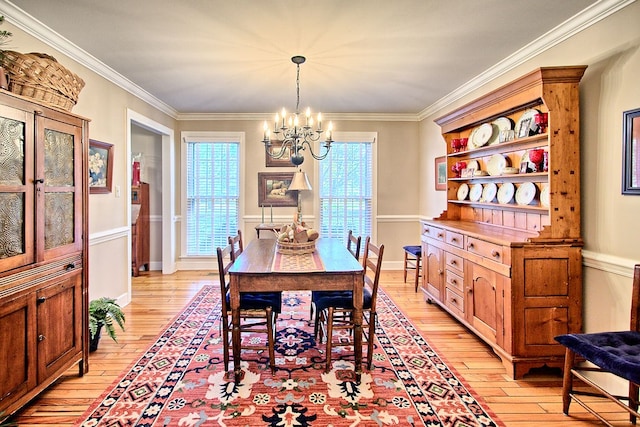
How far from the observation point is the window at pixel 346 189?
5742mm

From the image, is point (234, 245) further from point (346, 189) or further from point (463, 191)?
point (346, 189)

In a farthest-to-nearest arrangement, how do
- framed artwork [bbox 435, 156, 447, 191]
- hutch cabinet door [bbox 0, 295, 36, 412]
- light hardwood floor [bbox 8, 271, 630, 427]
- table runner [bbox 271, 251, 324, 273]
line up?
framed artwork [bbox 435, 156, 447, 191]
table runner [bbox 271, 251, 324, 273]
light hardwood floor [bbox 8, 271, 630, 427]
hutch cabinet door [bbox 0, 295, 36, 412]

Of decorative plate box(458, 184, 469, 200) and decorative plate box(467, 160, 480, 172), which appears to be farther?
decorative plate box(458, 184, 469, 200)

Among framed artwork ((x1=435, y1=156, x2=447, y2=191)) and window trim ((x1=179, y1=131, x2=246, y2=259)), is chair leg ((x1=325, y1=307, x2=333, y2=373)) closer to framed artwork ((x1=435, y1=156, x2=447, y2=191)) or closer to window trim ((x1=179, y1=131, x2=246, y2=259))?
framed artwork ((x1=435, y1=156, x2=447, y2=191))

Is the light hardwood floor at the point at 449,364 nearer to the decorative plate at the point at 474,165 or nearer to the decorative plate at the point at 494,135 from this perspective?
the decorative plate at the point at 474,165

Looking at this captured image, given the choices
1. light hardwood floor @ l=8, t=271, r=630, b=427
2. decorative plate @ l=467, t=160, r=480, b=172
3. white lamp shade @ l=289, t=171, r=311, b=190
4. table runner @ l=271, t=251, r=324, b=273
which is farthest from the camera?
white lamp shade @ l=289, t=171, r=311, b=190

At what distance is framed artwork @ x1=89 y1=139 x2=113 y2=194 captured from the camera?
11.4 ft

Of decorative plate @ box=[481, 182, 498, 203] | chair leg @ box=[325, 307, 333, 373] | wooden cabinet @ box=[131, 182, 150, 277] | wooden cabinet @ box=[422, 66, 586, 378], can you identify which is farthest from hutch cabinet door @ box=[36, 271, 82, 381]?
decorative plate @ box=[481, 182, 498, 203]

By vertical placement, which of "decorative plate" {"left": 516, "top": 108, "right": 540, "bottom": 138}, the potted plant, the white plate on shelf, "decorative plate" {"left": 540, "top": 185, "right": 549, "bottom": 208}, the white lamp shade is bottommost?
the potted plant

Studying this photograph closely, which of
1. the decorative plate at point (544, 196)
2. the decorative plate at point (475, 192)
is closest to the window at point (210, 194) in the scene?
the decorative plate at point (475, 192)

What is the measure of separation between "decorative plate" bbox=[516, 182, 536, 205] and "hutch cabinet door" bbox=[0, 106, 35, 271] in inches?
138

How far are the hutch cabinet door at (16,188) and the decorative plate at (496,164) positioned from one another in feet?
11.5

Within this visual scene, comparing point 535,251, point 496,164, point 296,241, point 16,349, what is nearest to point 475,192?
point 496,164

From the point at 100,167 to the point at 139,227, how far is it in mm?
2017
